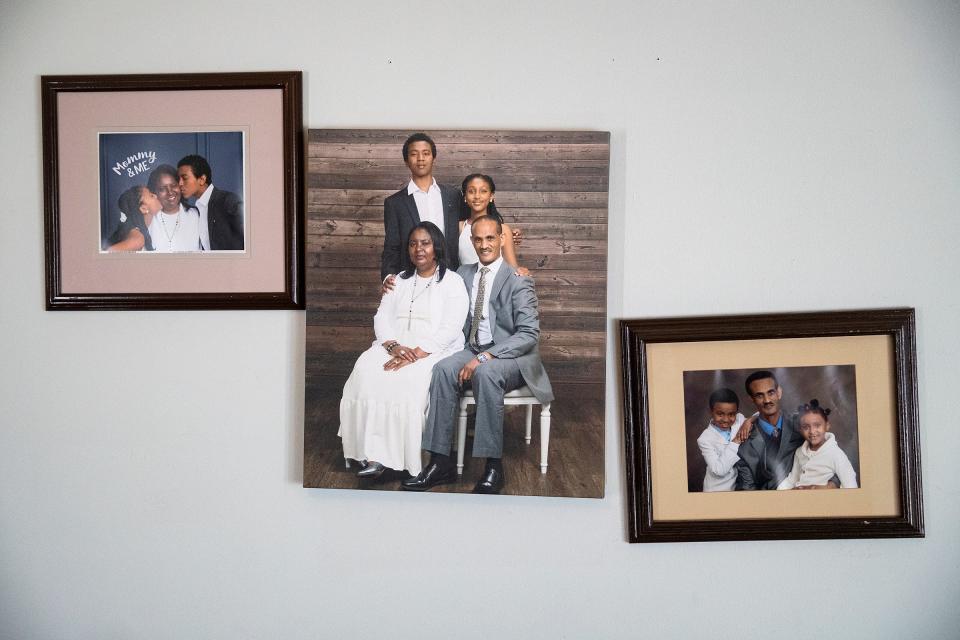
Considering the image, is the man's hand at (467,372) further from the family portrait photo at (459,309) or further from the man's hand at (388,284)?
the man's hand at (388,284)

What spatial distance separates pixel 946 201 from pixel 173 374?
228 centimetres

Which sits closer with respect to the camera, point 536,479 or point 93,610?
point 536,479

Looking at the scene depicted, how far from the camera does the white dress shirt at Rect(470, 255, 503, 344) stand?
5.81ft

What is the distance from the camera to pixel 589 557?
1.82m

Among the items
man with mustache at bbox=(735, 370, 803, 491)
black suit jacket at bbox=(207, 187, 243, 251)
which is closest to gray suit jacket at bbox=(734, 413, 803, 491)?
man with mustache at bbox=(735, 370, 803, 491)

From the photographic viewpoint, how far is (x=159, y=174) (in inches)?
72.4

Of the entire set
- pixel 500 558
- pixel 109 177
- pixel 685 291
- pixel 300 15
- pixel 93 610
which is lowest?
pixel 93 610

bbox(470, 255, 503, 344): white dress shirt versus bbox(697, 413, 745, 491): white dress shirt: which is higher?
bbox(470, 255, 503, 344): white dress shirt

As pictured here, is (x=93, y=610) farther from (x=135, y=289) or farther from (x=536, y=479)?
(x=536, y=479)

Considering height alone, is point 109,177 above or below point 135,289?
above

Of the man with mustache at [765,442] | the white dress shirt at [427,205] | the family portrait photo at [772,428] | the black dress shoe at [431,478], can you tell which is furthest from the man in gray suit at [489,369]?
the man with mustache at [765,442]

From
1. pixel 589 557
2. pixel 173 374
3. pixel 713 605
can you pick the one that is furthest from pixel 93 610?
pixel 713 605

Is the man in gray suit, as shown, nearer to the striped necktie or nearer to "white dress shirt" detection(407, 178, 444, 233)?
the striped necktie

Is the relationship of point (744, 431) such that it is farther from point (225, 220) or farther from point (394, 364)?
point (225, 220)
